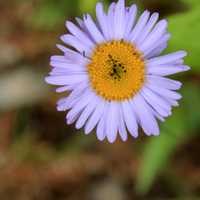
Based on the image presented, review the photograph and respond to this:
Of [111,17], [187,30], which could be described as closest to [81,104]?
[111,17]

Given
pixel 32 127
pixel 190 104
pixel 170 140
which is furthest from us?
pixel 32 127

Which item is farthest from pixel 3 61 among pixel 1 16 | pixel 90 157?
pixel 90 157

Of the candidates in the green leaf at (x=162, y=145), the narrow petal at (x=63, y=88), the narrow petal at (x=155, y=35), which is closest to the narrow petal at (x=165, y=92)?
the narrow petal at (x=155, y=35)

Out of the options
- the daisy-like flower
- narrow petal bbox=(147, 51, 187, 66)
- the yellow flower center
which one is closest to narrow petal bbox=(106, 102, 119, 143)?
the daisy-like flower

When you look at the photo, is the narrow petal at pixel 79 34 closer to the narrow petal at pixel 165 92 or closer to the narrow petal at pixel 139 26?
the narrow petal at pixel 139 26

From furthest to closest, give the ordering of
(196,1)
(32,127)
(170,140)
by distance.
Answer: (32,127) → (170,140) → (196,1)

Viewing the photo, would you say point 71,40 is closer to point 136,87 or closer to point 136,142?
point 136,87

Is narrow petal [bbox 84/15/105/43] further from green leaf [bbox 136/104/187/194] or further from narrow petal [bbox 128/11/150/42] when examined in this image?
green leaf [bbox 136/104/187/194]
